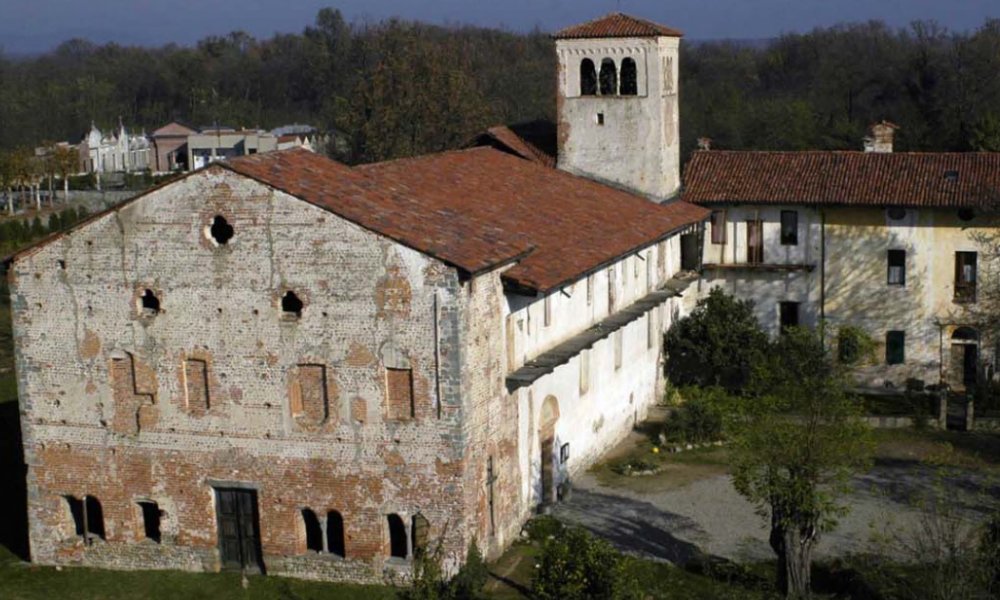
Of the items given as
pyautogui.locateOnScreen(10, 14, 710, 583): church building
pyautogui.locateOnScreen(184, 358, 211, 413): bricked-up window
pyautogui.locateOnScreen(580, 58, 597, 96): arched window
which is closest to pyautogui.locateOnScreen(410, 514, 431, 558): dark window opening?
pyautogui.locateOnScreen(10, 14, 710, 583): church building

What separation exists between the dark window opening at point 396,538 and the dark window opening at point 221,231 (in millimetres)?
5080

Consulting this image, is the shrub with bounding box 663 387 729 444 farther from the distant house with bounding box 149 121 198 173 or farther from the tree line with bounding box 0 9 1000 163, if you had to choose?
the distant house with bounding box 149 121 198 173

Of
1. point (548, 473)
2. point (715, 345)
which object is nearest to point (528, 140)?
point (715, 345)

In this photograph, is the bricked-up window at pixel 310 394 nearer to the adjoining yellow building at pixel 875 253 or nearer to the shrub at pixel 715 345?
the shrub at pixel 715 345

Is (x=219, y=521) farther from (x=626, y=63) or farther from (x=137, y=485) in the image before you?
(x=626, y=63)

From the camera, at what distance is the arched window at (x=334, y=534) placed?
21.5 meters

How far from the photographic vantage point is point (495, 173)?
30.4 m

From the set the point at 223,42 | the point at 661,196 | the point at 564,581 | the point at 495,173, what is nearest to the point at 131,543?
the point at 564,581

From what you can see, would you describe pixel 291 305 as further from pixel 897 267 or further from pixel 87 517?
pixel 897 267

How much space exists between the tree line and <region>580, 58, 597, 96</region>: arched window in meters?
20.1

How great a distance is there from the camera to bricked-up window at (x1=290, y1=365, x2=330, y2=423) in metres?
21.3

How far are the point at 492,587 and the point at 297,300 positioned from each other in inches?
213

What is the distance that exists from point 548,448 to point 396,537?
4.40 metres

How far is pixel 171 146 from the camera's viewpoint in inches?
3472
